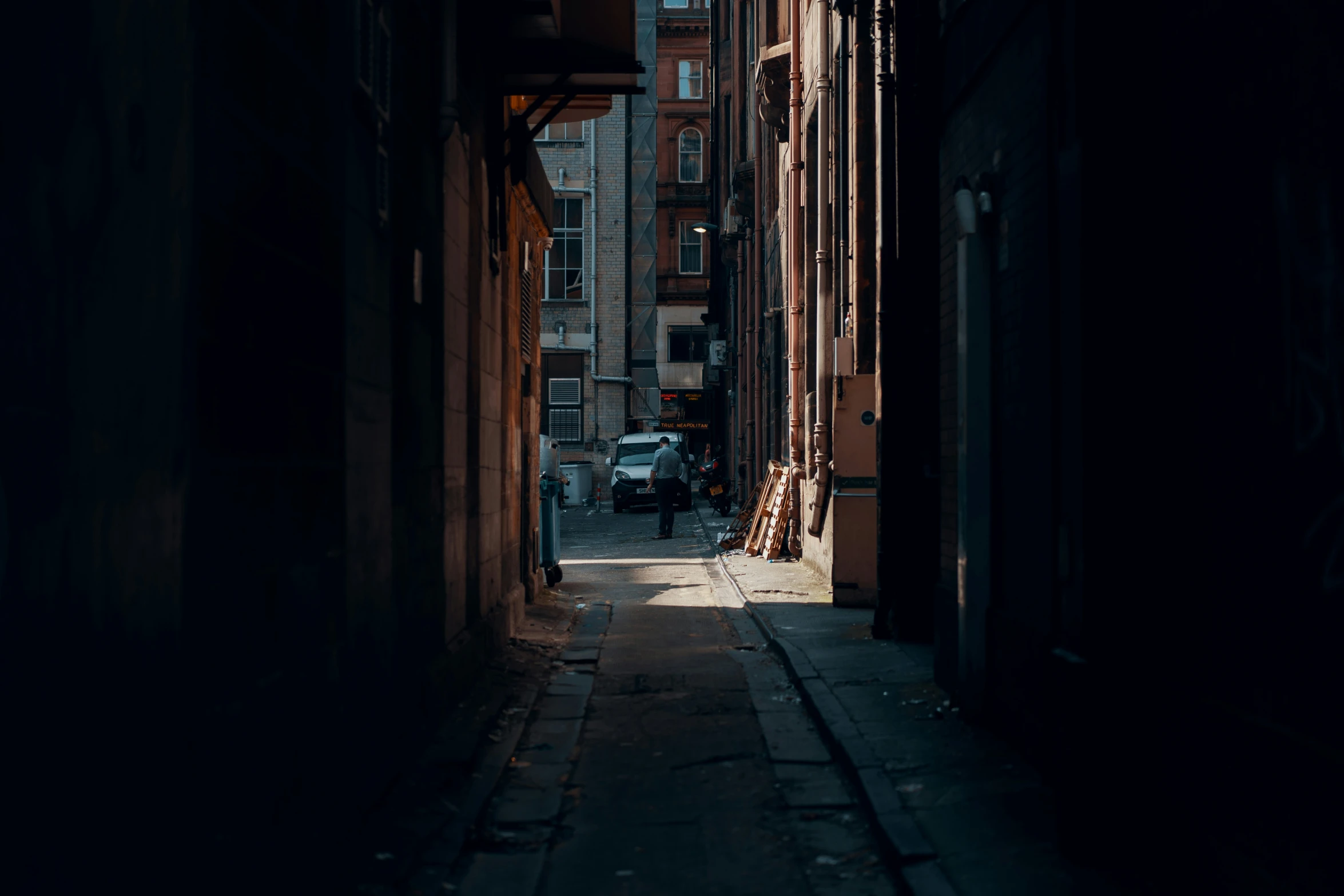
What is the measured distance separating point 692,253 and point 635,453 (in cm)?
1549

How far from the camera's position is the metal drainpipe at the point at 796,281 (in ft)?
56.0

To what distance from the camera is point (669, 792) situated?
19.4ft

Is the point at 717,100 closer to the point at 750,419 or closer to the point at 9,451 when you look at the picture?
the point at 750,419

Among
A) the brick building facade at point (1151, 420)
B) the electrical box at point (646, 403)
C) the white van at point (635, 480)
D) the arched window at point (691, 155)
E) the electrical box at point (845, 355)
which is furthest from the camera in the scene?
the arched window at point (691, 155)

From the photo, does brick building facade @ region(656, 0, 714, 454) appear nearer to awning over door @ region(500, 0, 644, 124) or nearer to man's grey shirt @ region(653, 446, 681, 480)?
man's grey shirt @ region(653, 446, 681, 480)

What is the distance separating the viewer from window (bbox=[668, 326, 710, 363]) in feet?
151

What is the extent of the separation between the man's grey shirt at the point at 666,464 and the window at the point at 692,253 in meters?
24.6

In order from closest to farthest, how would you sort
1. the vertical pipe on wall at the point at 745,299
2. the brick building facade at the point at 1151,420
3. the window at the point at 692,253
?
the brick building facade at the point at 1151,420 → the vertical pipe on wall at the point at 745,299 → the window at the point at 692,253

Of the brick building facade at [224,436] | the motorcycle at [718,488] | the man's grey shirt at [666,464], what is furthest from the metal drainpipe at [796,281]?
the motorcycle at [718,488]

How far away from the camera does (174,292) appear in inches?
128

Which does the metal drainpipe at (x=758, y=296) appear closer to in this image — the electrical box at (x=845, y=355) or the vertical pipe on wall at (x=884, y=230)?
the electrical box at (x=845, y=355)

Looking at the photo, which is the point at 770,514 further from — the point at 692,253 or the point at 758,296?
the point at 692,253

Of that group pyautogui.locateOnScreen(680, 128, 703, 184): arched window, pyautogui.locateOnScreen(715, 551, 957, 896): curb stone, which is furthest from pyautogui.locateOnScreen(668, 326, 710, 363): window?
pyautogui.locateOnScreen(715, 551, 957, 896): curb stone

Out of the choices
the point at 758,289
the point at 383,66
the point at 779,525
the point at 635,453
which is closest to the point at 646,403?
the point at 635,453
